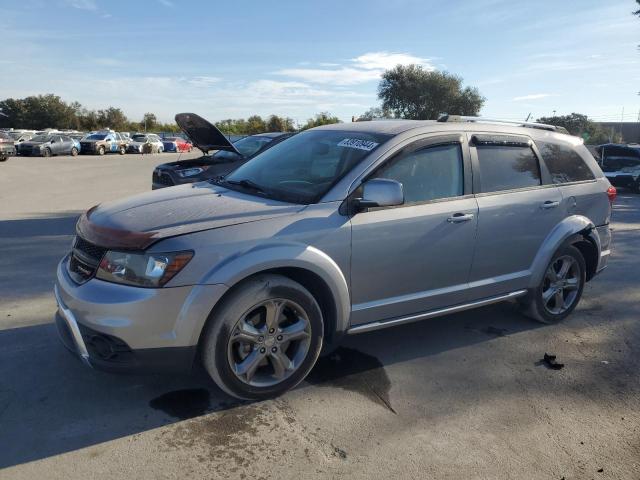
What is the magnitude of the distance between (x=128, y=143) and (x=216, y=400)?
137 ft

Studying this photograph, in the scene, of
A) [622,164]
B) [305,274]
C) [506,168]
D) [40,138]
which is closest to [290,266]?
[305,274]

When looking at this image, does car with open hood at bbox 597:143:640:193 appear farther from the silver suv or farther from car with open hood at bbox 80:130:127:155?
car with open hood at bbox 80:130:127:155

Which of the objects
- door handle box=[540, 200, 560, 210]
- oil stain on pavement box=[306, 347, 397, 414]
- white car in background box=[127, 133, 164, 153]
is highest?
white car in background box=[127, 133, 164, 153]

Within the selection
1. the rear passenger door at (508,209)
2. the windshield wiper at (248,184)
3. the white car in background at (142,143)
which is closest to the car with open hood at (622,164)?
the rear passenger door at (508,209)

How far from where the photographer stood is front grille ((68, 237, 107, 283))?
3303 millimetres

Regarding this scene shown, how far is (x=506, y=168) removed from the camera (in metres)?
4.60

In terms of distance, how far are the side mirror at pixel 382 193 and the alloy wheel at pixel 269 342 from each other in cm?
83

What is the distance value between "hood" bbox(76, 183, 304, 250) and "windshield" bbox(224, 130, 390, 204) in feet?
0.66

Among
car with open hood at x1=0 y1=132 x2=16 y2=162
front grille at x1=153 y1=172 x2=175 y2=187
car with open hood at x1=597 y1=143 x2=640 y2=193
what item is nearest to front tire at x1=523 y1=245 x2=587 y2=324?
front grille at x1=153 y1=172 x2=175 y2=187

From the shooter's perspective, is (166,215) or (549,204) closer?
(166,215)

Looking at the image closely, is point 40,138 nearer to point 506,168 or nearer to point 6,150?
point 6,150

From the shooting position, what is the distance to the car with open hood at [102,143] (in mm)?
37250

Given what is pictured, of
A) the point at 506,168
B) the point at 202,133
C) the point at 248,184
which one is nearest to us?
the point at 248,184

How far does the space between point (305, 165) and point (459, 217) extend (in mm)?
1224
